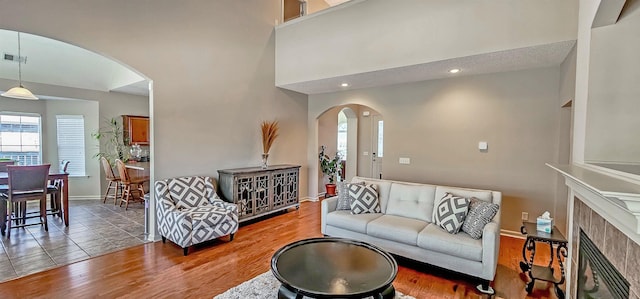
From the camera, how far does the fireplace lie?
1.43m

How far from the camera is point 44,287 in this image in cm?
272

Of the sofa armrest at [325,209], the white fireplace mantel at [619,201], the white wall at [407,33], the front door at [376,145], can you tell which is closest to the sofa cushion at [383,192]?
the sofa armrest at [325,209]

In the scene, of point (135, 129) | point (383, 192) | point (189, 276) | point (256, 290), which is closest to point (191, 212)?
point (189, 276)

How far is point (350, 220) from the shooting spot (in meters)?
3.65

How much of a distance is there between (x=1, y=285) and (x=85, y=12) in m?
3.02

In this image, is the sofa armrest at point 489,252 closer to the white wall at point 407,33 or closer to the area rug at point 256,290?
the area rug at point 256,290

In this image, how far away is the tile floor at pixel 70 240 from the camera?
10.5ft

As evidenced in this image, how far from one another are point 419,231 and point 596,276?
60.6 inches

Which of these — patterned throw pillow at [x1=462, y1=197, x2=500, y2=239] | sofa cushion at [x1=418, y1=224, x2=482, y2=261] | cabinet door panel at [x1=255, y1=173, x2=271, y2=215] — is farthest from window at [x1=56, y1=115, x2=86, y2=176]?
patterned throw pillow at [x1=462, y1=197, x2=500, y2=239]

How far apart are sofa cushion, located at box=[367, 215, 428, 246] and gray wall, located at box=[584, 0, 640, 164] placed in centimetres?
166

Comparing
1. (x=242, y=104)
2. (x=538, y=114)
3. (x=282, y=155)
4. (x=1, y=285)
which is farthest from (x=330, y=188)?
(x=1, y=285)

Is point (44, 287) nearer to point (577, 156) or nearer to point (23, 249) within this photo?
point (23, 249)

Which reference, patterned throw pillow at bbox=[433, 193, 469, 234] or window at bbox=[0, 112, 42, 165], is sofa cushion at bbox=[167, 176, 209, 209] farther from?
window at bbox=[0, 112, 42, 165]

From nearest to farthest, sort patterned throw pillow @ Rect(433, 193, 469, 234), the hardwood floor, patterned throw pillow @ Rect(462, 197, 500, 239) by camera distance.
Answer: the hardwood floor
patterned throw pillow @ Rect(462, 197, 500, 239)
patterned throw pillow @ Rect(433, 193, 469, 234)
